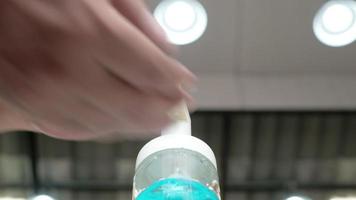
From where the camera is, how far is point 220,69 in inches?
114

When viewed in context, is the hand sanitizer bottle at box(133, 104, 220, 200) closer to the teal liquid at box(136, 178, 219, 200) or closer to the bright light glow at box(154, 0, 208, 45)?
the teal liquid at box(136, 178, 219, 200)

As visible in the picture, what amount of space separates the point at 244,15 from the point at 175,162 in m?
2.05

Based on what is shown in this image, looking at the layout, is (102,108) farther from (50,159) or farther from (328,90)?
(50,159)

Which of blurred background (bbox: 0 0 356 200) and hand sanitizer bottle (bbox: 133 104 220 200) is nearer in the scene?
hand sanitizer bottle (bbox: 133 104 220 200)

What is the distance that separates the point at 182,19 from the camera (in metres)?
2.08

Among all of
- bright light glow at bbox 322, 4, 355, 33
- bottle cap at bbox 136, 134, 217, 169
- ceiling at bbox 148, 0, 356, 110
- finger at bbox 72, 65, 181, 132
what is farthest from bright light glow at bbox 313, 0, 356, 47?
finger at bbox 72, 65, 181, 132

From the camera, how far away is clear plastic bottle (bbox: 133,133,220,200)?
0.59m

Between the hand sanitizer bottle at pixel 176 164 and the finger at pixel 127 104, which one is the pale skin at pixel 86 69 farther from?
the hand sanitizer bottle at pixel 176 164

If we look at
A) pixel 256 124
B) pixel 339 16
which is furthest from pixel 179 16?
pixel 256 124

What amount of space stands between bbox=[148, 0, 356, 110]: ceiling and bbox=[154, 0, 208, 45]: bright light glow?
0.34m

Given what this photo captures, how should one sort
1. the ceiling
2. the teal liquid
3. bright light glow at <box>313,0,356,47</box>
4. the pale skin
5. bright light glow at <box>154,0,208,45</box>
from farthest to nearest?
Answer: the ceiling, bright light glow at <box>313,0,356,47</box>, bright light glow at <box>154,0,208,45</box>, the teal liquid, the pale skin

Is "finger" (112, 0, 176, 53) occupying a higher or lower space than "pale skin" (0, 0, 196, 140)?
higher

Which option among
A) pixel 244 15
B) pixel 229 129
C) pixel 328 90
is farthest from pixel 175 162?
pixel 229 129

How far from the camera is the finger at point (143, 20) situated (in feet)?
0.96
